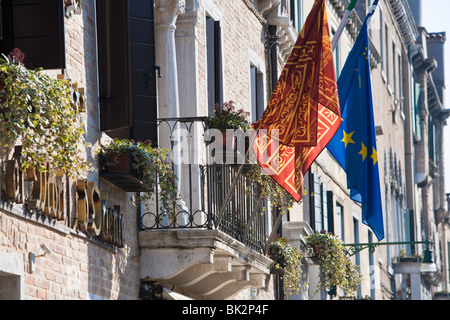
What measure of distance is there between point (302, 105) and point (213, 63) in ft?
10.3

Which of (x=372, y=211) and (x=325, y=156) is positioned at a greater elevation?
(x=325, y=156)

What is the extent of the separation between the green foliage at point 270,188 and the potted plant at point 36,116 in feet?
14.6

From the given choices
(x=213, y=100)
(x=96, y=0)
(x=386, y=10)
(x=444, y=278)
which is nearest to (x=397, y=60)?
(x=386, y=10)

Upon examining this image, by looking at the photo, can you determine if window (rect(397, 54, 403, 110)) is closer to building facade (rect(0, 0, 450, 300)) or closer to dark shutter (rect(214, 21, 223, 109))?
building facade (rect(0, 0, 450, 300))

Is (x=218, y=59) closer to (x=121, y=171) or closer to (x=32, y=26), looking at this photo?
(x=121, y=171)

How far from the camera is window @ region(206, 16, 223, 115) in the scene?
49.1 feet

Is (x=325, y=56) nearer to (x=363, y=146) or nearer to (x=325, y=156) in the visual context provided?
(x=363, y=146)

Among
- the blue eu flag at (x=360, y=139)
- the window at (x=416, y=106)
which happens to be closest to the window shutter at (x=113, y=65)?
the blue eu flag at (x=360, y=139)

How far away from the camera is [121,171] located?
10.9m

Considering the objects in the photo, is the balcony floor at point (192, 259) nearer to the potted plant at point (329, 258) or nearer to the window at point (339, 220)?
the potted plant at point (329, 258)

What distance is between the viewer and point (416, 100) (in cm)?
4550

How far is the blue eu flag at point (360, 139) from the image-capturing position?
46.8ft

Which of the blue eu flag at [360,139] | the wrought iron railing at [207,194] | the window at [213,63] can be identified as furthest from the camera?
the window at [213,63]
